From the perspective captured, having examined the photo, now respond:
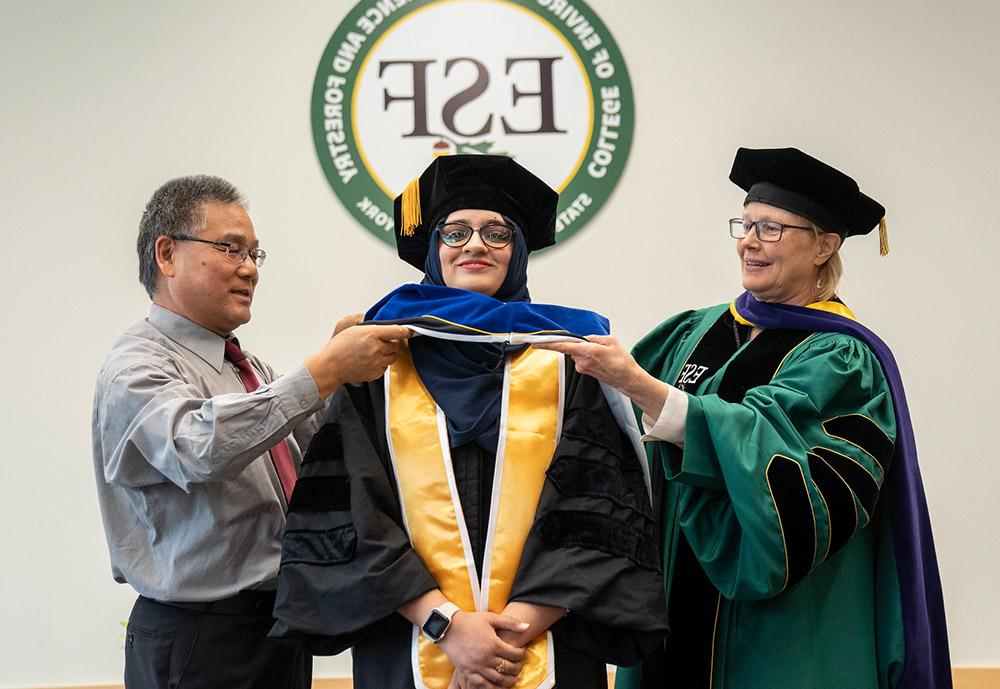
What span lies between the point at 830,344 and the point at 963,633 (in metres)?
2.01

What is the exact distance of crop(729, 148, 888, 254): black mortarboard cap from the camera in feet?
7.06

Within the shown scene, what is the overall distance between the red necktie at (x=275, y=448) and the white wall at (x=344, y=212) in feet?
4.61

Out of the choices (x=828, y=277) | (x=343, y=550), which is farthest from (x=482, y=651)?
(x=828, y=277)

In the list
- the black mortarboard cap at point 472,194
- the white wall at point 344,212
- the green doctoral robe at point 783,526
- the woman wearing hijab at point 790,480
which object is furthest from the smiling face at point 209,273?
the white wall at point 344,212

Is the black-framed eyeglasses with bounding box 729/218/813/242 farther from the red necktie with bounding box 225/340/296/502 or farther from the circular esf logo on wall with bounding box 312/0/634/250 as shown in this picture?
the circular esf logo on wall with bounding box 312/0/634/250

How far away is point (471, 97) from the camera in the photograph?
361 centimetres

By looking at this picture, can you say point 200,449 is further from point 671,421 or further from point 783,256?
point 783,256

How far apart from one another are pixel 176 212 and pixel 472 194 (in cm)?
68

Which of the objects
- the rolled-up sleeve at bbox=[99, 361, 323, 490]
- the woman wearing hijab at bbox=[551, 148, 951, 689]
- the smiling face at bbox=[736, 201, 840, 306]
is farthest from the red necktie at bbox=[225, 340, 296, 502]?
the smiling face at bbox=[736, 201, 840, 306]

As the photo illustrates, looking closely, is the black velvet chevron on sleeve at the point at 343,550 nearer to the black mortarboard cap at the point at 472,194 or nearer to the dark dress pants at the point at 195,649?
the dark dress pants at the point at 195,649

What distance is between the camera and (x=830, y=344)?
213cm

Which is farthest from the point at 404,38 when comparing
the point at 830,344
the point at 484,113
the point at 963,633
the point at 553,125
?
the point at 963,633

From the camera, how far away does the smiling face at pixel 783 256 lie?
7.18 feet

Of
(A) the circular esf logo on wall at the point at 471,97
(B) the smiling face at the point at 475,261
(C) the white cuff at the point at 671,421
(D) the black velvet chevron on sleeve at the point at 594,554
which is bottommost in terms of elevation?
(D) the black velvet chevron on sleeve at the point at 594,554
